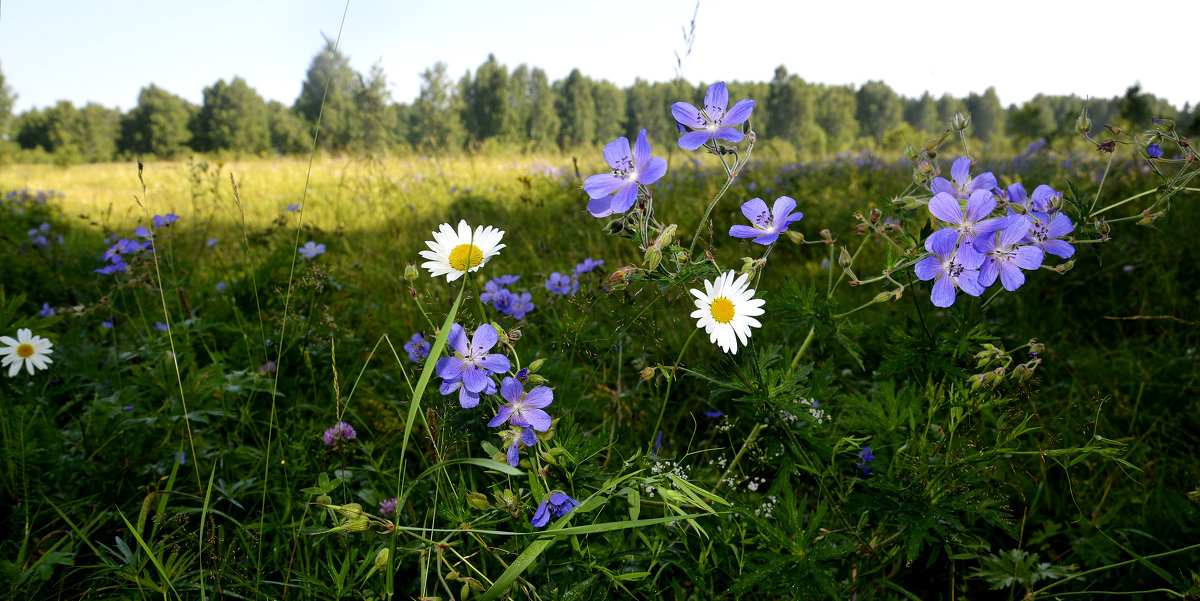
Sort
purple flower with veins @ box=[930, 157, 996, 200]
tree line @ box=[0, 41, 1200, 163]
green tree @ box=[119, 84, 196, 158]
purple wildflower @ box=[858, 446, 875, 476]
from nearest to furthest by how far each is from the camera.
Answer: purple flower with veins @ box=[930, 157, 996, 200]
purple wildflower @ box=[858, 446, 875, 476]
tree line @ box=[0, 41, 1200, 163]
green tree @ box=[119, 84, 196, 158]

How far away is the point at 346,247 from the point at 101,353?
5.07 ft

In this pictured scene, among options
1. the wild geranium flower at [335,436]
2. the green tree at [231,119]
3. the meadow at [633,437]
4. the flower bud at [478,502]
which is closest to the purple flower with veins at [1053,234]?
the meadow at [633,437]

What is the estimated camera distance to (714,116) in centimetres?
93

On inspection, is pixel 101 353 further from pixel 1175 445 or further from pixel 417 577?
pixel 1175 445

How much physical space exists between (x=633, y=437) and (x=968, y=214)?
3.28 feet

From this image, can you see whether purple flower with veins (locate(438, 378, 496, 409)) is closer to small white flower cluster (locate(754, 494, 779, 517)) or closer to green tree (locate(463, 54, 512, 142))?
small white flower cluster (locate(754, 494, 779, 517))

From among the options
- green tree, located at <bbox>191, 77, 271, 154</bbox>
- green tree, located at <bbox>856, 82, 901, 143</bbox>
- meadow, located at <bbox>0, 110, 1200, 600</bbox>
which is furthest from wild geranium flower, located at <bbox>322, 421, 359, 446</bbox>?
green tree, located at <bbox>856, 82, 901, 143</bbox>

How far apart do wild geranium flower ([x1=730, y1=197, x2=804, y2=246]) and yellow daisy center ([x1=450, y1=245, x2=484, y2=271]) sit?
0.42 metres

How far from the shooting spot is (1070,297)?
2674 mm

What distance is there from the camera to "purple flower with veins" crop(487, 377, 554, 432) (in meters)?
0.88

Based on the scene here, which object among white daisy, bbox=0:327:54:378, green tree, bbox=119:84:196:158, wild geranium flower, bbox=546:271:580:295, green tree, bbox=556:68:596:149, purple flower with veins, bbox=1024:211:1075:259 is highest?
green tree, bbox=556:68:596:149

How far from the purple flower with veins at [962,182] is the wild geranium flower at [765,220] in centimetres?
32

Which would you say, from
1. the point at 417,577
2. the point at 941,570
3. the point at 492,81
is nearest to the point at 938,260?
the point at 941,570

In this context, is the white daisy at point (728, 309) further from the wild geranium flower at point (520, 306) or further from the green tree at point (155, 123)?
the green tree at point (155, 123)
